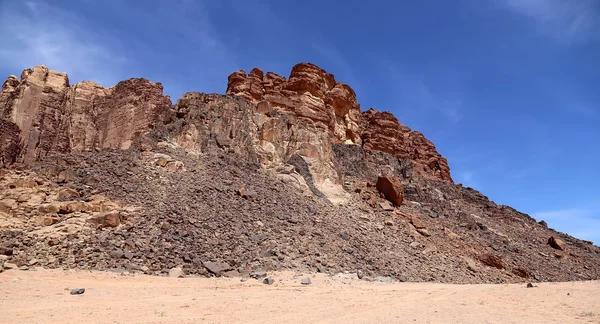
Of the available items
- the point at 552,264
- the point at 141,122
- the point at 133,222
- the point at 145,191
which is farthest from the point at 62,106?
the point at 552,264

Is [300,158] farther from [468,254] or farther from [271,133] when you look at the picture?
[468,254]

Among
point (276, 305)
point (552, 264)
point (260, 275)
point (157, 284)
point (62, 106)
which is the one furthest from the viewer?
point (62, 106)

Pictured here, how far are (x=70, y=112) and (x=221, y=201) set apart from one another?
2374 cm

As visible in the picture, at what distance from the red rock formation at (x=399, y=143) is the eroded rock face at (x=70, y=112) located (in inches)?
1120

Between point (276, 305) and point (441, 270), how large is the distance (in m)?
12.2

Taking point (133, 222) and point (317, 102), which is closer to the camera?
point (133, 222)

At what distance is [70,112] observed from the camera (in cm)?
3594

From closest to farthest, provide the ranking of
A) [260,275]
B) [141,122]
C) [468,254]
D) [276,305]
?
[276,305], [260,275], [468,254], [141,122]

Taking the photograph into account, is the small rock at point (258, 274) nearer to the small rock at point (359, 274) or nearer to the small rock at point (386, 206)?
the small rock at point (359, 274)

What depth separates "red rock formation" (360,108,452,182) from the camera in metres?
53.8

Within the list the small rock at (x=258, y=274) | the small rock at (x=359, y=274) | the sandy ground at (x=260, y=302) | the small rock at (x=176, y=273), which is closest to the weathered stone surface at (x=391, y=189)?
the small rock at (x=359, y=274)

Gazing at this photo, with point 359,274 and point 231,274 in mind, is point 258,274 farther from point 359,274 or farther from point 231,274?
point 359,274

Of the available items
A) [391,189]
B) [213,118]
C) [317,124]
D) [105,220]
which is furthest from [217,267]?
[317,124]

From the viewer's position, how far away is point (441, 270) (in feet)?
63.0
